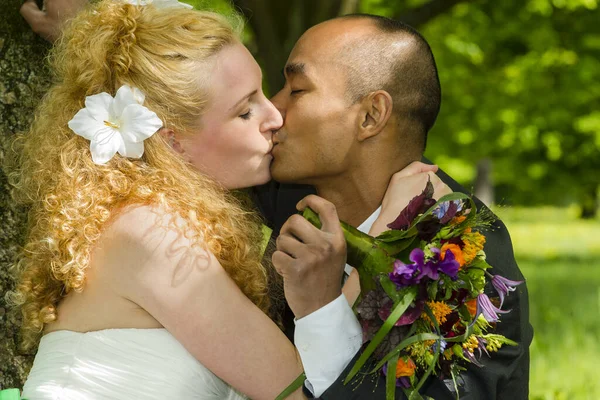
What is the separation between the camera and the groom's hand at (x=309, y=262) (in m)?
2.91

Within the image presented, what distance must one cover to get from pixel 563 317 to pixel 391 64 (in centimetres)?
654

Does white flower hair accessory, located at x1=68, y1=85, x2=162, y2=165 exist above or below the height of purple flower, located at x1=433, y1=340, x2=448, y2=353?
above

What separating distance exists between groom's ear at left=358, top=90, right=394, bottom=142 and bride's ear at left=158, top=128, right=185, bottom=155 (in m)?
0.80

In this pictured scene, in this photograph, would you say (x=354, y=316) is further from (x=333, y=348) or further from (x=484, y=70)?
(x=484, y=70)

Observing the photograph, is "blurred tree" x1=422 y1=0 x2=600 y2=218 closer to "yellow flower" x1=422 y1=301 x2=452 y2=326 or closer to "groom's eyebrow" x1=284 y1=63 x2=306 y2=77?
"groom's eyebrow" x1=284 y1=63 x2=306 y2=77

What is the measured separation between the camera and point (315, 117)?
3727mm

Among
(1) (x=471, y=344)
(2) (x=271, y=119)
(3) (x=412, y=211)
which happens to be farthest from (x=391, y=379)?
(2) (x=271, y=119)

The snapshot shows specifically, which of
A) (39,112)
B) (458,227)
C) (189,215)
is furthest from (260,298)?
(39,112)

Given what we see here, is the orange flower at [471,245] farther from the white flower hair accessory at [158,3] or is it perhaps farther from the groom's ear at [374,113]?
the white flower hair accessory at [158,3]

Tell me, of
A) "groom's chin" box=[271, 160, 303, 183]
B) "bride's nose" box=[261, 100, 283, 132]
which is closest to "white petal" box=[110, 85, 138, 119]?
"bride's nose" box=[261, 100, 283, 132]

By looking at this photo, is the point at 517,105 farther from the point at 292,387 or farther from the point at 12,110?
the point at 292,387

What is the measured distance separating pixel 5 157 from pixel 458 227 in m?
2.17

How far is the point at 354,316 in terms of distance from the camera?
3.00 m

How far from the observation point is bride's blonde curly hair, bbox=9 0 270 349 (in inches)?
129
